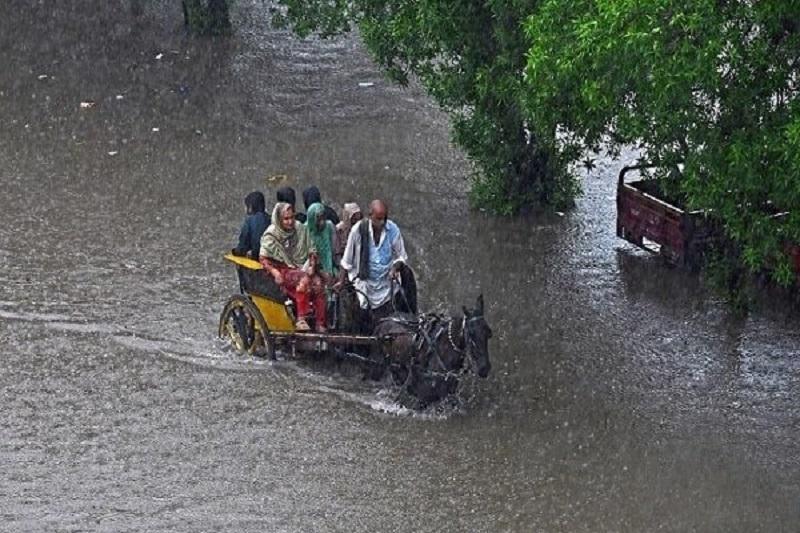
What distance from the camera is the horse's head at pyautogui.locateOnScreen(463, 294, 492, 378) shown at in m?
11.8

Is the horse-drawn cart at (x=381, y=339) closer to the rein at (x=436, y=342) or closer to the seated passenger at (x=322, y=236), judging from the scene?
the rein at (x=436, y=342)

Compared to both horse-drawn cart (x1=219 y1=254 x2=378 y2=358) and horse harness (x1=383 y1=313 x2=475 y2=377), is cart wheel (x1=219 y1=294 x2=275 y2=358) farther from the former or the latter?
horse harness (x1=383 y1=313 x2=475 y2=377)

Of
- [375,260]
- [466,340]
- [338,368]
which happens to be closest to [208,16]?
[338,368]

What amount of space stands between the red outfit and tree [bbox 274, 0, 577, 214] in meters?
2.86

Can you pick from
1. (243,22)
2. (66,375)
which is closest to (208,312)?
(66,375)

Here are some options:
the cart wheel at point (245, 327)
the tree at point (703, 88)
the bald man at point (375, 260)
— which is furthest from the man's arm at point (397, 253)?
the tree at point (703, 88)

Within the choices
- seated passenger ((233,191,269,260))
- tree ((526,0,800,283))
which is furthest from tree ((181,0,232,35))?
tree ((526,0,800,283))

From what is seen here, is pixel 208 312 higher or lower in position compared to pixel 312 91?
lower

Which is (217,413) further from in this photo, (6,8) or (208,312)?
(6,8)

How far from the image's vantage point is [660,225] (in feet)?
53.2

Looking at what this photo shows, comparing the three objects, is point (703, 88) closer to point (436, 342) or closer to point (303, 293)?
point (436, 342)

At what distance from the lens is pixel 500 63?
15.4 m

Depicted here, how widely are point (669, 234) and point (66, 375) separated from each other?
640 cm

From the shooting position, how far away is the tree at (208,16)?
26.0 m
